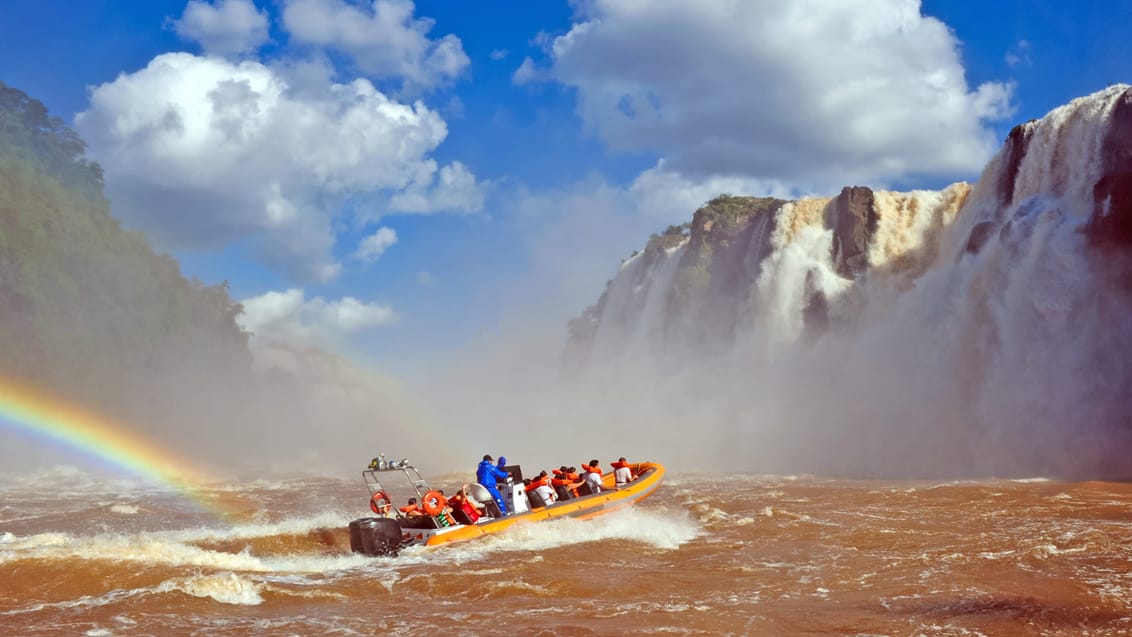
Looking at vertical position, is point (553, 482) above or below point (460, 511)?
above

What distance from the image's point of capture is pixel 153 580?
10523mm

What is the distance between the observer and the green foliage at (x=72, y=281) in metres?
39.9

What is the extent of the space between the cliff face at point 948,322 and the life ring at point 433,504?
1596 cm

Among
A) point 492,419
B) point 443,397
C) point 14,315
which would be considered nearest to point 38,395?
point 14,315

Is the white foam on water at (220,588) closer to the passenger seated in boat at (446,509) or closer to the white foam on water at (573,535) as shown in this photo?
the white foam on water at (573,535)

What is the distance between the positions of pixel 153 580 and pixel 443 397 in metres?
54.3

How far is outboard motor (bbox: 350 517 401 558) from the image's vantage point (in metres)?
12.5

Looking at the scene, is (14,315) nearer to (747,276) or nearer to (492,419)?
(492,419)

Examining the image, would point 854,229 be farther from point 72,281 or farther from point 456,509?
point 72,281

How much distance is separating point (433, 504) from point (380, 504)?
1354 millimetres

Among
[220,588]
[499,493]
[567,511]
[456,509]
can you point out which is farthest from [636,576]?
[220,588]

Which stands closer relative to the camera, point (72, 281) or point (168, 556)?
point (168, 556)

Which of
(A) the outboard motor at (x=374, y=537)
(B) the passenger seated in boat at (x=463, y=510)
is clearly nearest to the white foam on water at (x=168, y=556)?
(A) the outboard motor at (x=374, y=537)

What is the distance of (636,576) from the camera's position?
10.9m
